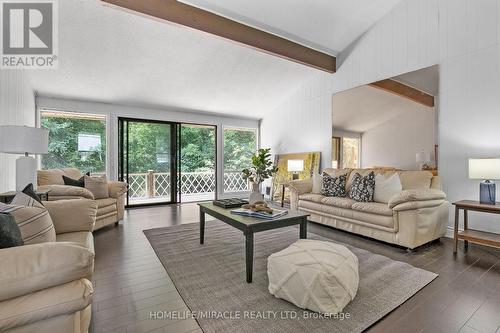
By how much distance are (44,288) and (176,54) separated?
373 cm

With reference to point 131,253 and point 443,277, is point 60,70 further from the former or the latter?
point 443,277

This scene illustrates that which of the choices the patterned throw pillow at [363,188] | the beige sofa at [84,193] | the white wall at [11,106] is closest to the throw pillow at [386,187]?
the patterned throw pillow at [363,188]

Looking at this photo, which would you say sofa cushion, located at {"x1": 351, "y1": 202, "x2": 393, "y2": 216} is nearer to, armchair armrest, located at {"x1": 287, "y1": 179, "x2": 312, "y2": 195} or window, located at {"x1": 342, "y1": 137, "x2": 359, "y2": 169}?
armchair armrest, located at {"x1": 287, "y1": 179, "x2": 312, "y2": 195}

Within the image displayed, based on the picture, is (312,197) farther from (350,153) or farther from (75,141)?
(75,141)

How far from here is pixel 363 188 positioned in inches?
126

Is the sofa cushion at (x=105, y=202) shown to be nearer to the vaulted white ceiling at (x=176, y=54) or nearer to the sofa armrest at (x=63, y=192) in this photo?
the sofa armrest at (x=63, y=192)

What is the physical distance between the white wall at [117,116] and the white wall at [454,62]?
3460 millimetres

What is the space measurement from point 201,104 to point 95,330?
15.3 ft

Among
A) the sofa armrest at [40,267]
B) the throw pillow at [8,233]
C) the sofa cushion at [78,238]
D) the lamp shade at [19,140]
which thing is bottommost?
the sofa cushion at [78,238]

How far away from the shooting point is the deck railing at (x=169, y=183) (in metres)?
5.29

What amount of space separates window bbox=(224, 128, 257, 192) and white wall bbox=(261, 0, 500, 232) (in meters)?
3.35

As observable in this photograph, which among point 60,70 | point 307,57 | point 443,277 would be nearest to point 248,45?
point 307,57

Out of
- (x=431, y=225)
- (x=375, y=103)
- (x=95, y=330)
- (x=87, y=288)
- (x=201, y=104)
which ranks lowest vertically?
(x=95, y=330)

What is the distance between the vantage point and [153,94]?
15.7 feet
